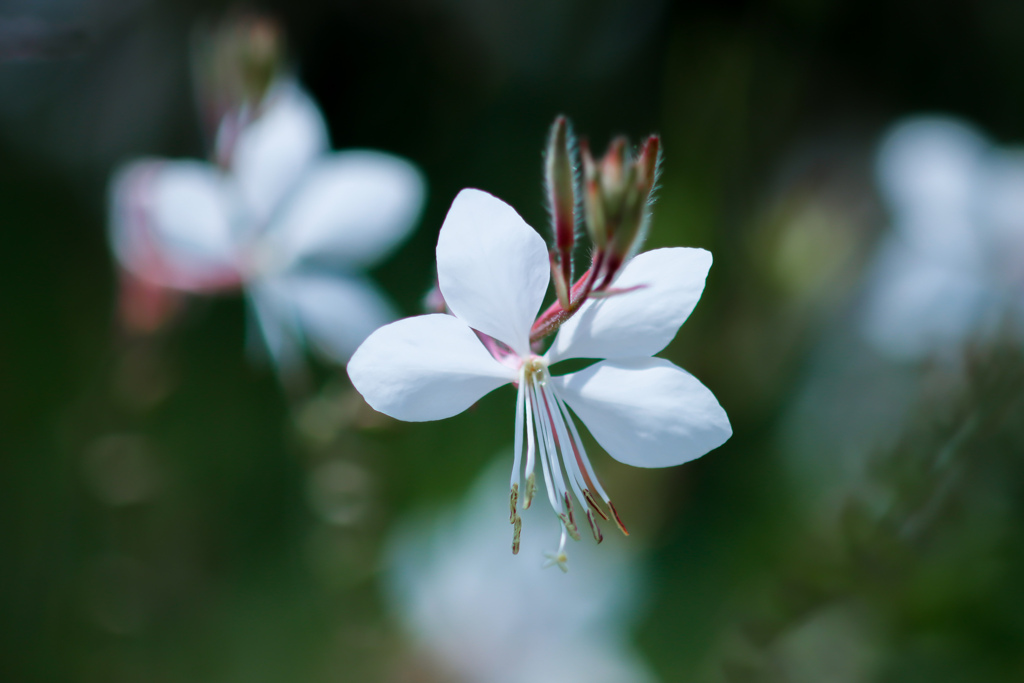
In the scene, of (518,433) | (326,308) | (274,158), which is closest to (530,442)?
(518,433)

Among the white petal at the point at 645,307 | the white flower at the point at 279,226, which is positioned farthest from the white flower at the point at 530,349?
the white flower at the point at 279,226

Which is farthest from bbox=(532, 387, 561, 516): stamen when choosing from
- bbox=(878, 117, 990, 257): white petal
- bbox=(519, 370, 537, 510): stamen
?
bbox=(878, 117, 990, 257): white petal

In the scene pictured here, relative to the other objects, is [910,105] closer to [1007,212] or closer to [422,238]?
[1007,212]

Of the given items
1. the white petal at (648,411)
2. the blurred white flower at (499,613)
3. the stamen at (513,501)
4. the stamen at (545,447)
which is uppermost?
the white petal at (648,411)

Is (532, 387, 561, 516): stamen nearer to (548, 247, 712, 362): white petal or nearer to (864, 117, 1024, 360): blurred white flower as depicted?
(548, 247, 712, 362): white petal

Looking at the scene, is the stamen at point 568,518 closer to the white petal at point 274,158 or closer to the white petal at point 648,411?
the white petal at point 648,411
